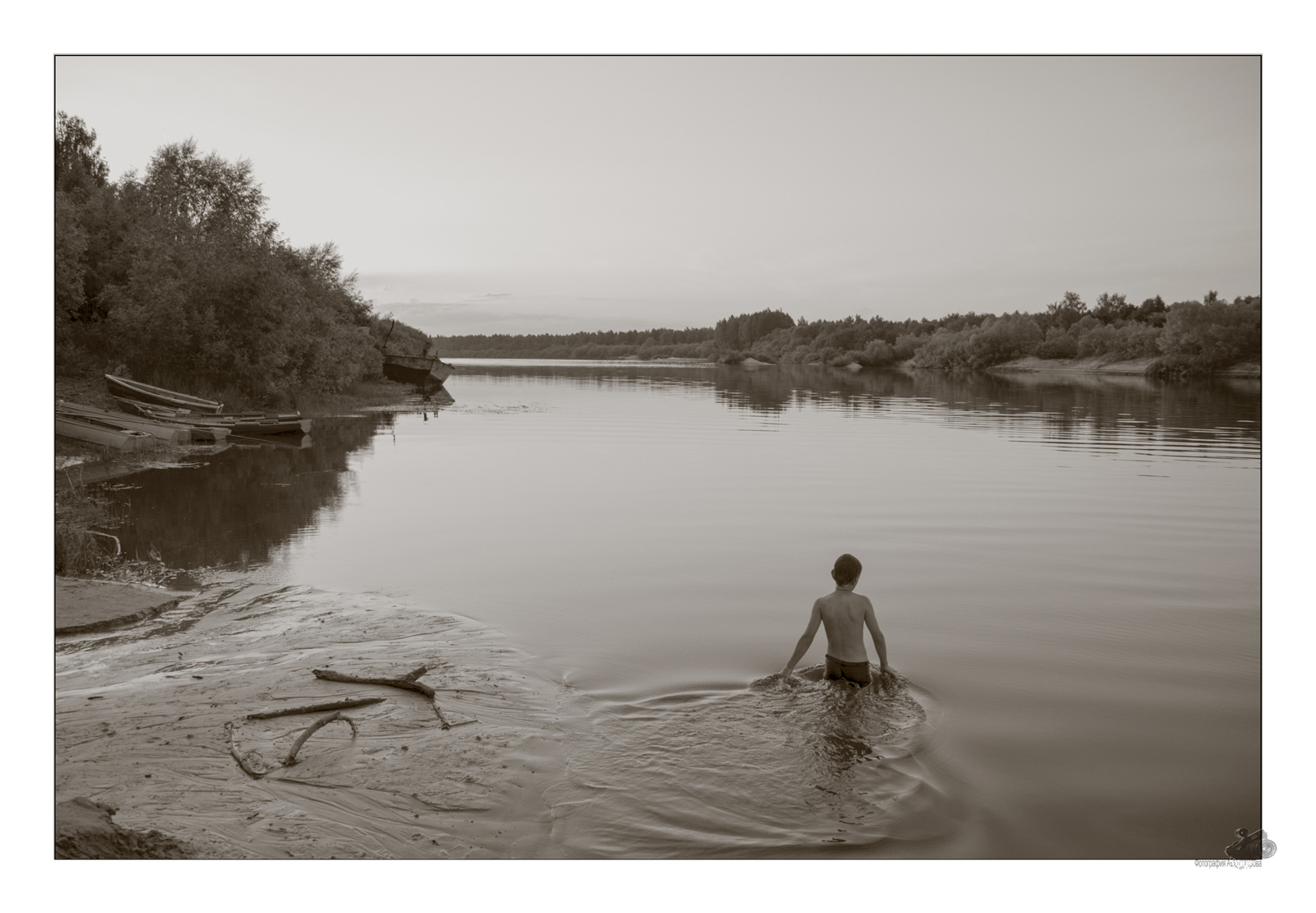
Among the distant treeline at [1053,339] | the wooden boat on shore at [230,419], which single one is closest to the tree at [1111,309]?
the distant treeline at [1053,339]

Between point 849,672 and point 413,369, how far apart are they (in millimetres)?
64510

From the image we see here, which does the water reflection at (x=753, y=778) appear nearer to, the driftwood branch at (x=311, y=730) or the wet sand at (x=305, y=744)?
the wet sand at (x=305, y=744)

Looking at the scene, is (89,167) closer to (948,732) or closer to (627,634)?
(627,634)

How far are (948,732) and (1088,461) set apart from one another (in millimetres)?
21423

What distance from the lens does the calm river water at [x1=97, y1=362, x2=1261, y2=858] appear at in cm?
668

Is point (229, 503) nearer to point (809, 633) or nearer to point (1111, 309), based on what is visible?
point (809, 633)

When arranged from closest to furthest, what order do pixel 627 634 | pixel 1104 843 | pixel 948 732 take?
pixel 1104 843 < pixel 948 732 < pixel 627 634

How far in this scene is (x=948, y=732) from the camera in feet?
26.5

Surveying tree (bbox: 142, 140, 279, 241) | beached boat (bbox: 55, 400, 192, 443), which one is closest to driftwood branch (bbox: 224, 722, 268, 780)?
beached boat (bbox: 55, 400, 192, 443)

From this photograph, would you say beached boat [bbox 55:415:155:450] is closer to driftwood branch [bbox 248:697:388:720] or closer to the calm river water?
the calm river water

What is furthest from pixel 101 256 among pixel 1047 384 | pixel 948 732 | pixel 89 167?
pixel 1047 384

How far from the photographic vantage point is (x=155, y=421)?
29250 millimetres

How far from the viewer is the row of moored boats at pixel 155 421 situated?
976 inches

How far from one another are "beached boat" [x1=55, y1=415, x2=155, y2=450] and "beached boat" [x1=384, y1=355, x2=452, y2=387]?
4371cm
